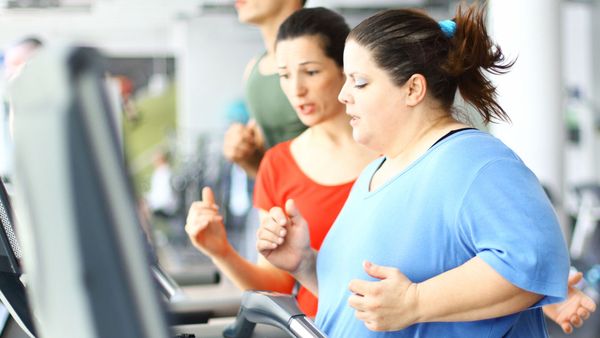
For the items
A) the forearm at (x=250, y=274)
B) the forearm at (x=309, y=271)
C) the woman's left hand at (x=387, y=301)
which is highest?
the woman's left hand at (x=387, y=301)

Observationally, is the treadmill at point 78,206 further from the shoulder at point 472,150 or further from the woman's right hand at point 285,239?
the woman's right hand at point 285,239

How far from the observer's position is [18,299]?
3.72 ft

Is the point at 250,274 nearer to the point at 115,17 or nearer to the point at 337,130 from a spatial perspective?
the point at 337,130

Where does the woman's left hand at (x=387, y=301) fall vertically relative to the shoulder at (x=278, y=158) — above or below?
above

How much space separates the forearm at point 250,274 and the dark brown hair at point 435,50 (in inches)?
20.9

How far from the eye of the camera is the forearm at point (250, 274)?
165cm

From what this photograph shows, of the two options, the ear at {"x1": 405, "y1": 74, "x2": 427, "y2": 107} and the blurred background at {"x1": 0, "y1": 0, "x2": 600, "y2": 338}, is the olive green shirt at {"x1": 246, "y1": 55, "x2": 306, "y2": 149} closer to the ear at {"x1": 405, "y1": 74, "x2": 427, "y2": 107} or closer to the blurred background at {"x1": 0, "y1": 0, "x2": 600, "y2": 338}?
the ear at {"x1": 405, "y1": 74, "x2": 427, "y2": 107}

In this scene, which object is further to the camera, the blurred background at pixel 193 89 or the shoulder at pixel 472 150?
the blurred background at pixel 193 89

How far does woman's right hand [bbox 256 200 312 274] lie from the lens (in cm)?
142

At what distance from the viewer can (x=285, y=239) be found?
4.74 ft

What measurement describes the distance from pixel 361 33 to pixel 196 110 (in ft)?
47.3

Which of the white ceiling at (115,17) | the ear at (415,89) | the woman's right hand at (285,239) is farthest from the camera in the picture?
the white ceiling at (115,17)

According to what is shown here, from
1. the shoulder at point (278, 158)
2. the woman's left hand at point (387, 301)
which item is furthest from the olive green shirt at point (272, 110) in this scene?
the woman's left hand at point (387, 301)

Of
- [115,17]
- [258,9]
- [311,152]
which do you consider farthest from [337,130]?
[115,17]
